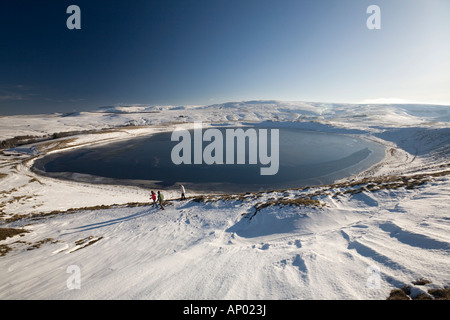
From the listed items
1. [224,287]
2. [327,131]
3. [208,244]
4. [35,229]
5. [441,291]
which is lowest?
[35,229]

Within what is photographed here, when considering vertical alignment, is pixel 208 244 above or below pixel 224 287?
below

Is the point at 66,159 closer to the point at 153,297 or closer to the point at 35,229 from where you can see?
the point at 35,229

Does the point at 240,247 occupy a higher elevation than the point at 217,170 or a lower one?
lower

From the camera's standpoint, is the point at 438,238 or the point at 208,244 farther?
the point at 208,244

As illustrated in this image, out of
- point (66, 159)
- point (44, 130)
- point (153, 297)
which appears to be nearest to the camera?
point (153, 297)

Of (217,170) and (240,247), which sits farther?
(217,170)

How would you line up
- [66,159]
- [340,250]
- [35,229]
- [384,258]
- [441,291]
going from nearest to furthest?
[441,291] < [384,258] < [340,250] < [35,229] < [66,159]

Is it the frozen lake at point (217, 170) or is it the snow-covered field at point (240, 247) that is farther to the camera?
the frozen lake at point (217, 170)

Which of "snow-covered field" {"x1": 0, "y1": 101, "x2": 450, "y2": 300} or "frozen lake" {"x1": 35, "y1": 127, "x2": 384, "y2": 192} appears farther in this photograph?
"frozen lake" {"x1": 35, "y1": 127, "x2": 384, "y2": 192}
